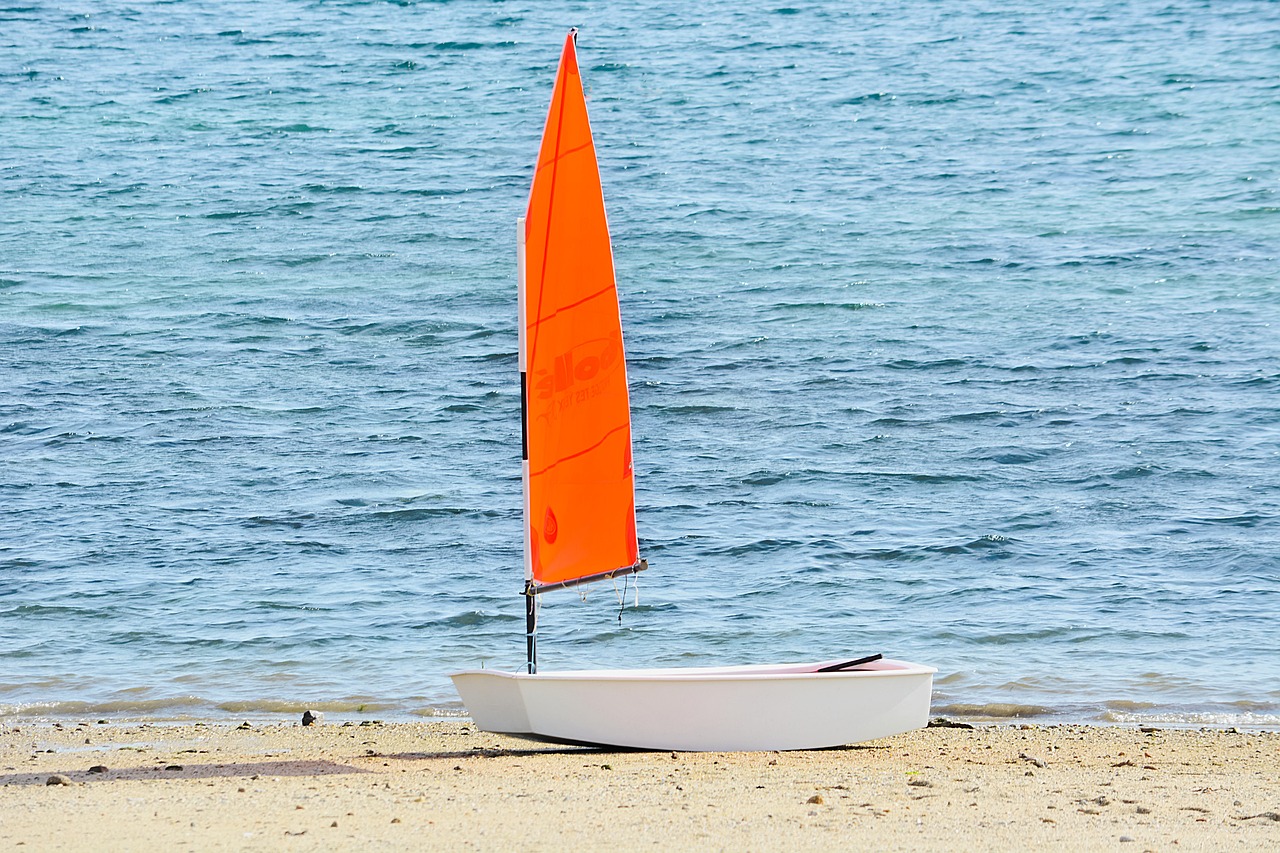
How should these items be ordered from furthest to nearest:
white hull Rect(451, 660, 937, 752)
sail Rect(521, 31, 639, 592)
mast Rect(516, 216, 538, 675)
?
sail Rect(521, 31, 639, 592)
mast Rect(516, 216, 538, 675)
white hull Rect(451, 660, 937, 752)

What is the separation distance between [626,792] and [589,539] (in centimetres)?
233

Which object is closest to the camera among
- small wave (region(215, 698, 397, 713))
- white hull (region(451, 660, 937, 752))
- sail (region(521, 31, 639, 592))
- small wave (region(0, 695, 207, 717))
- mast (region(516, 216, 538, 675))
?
white hull (region(451, 660, 937, 752))

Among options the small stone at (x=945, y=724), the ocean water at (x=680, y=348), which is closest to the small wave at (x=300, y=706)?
the ocean water at (x=680, y=348)

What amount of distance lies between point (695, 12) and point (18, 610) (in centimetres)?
3713

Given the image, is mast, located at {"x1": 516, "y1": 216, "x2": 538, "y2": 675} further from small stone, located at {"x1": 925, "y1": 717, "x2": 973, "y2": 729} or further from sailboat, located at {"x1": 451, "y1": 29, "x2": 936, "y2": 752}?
small stone, located at {"x1": 925, "y1": 717, "x2": 973, "y2": 729}

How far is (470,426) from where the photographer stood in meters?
20.7

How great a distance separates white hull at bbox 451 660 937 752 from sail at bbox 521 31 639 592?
3.41 feet

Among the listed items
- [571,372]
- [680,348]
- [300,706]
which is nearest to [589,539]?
[571,372]

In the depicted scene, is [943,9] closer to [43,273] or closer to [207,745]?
[43,273]

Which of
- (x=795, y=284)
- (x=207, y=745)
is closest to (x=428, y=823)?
(x=207, y=745)

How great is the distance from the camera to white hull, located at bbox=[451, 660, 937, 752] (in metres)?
9.19

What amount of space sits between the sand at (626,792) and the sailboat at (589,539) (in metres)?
0.23

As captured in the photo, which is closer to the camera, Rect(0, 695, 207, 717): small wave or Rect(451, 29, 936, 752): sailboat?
Rect(451, 29, 936, 752): sailboat

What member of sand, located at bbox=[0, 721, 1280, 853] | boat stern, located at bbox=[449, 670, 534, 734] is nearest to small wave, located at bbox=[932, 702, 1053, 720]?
sand, located at bbox=[0, 721, 1280, 853]
